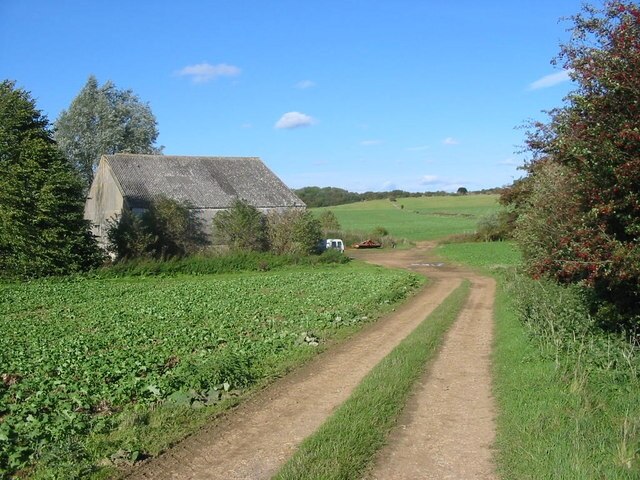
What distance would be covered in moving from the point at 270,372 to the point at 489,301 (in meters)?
12.9

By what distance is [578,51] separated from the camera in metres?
8.00

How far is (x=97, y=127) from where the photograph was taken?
56.0m

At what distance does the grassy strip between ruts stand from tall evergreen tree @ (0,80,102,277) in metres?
21.1

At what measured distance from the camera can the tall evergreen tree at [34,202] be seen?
26.4 meters

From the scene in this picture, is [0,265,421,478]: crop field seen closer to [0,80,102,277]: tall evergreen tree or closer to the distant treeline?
[0,80,102,277]: tall evergreen tree

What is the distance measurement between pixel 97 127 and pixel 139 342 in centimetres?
4892

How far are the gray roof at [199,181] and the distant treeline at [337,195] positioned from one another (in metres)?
87.4

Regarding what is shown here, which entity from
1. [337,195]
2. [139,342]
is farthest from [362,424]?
[337,195]

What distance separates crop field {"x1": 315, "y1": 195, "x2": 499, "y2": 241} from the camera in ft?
252

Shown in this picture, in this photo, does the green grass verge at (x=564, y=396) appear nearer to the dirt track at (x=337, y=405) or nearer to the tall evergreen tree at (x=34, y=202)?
the dirt track at (x=337, y=405)

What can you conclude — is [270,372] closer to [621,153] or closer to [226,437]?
[226,437]

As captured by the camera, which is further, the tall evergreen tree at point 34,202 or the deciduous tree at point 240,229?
the deciduous tree at point 240,229

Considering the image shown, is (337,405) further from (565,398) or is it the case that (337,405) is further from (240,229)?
(240,229)

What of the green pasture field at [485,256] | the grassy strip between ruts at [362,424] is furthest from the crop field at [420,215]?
the grassy strip between ruts at [362,424]
